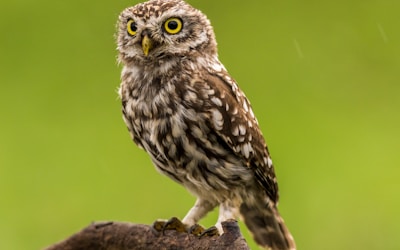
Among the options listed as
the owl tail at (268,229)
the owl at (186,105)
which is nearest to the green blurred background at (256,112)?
the owl tail at (268,229)

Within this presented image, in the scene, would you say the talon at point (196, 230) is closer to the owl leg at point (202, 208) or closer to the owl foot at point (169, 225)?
the owl foot at point (169, 225)

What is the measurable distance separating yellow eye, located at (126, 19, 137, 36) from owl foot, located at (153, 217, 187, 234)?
0.95 metres

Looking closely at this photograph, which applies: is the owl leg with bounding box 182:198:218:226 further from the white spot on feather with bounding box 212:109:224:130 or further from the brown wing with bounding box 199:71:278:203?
the white spot on feather with bounding box 212:109:224:130

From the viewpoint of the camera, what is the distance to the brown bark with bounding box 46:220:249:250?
173 inches

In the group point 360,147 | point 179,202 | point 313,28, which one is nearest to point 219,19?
point 313,28

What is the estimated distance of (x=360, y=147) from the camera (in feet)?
33.3

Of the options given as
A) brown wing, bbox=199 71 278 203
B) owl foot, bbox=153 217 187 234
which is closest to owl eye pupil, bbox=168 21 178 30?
brown wing, bbox=199 71 278 203

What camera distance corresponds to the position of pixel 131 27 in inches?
213

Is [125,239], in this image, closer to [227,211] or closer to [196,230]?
[196,230]

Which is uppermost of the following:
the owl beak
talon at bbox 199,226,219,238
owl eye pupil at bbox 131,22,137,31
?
owl eye pupil at bbox 131,22,137,31

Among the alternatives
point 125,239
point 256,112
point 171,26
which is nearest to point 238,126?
point 171,26

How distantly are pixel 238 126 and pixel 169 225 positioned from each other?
0.89m

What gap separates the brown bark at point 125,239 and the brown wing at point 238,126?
0.99 metres

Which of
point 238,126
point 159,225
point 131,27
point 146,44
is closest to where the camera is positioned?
point 159,225
